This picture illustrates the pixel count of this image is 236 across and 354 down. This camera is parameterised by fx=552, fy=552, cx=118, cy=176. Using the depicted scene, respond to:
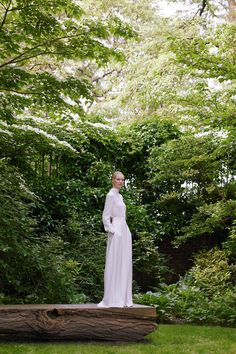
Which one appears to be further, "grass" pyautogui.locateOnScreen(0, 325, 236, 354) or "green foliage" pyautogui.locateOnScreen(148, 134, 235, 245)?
"green foliage" pyautogui.locateOnScreen(148, 134, 235, 245)

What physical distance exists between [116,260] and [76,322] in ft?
2.77

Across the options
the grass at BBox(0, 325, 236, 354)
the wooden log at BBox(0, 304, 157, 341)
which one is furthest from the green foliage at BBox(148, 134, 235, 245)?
the wooden log at BBox(0, 304, 157, 341)

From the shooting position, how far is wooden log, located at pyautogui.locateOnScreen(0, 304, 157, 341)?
609 centimetres

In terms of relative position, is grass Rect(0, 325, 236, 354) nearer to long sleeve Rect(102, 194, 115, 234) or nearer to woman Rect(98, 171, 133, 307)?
woman Rect(98, 171, 133, 307)

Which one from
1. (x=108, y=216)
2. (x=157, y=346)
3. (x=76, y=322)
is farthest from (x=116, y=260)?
(x=157, y=346)

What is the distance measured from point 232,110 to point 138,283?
4.79 meters

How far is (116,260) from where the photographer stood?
6488 mm

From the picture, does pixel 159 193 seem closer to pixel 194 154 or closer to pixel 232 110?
pixel 194 154

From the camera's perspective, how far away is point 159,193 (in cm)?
1258

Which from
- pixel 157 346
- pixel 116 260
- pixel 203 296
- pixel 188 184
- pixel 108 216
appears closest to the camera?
pixel 157 346

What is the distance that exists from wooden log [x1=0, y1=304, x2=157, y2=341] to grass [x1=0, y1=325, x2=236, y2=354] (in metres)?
0.11

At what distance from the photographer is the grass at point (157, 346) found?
5.79 m

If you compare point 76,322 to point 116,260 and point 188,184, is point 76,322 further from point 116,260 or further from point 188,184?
point 188,184

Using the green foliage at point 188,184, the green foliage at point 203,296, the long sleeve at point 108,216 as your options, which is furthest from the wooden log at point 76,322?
the green foliage at point 188,184
